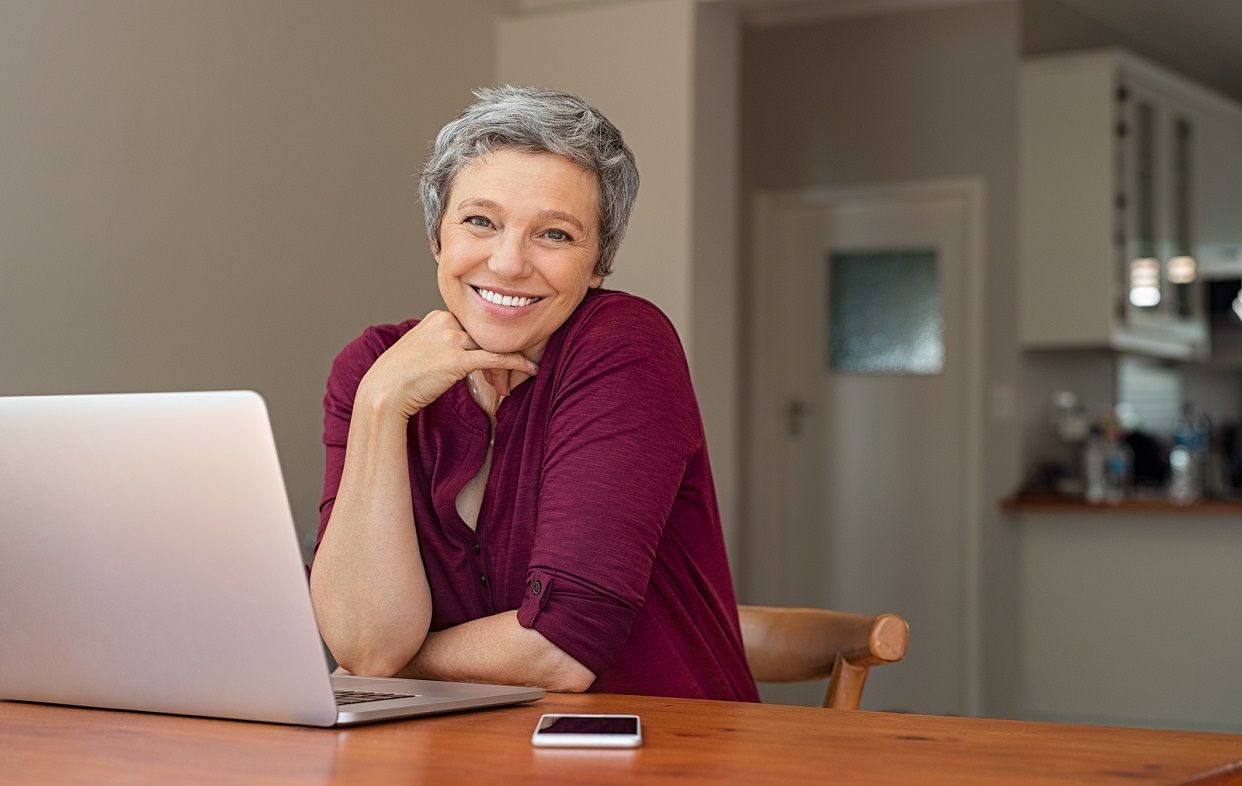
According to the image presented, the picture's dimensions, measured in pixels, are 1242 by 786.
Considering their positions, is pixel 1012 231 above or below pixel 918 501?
above

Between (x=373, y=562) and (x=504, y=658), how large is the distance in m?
0.18

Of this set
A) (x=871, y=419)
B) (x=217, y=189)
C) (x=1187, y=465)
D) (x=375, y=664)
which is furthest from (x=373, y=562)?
(x=1187, y=465)

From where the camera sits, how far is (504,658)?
129cm

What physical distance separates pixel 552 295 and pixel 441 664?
1.34 ft

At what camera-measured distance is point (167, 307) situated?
3.26m

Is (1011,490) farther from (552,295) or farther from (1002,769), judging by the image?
(1002,769)

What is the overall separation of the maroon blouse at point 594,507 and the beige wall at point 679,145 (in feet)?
8.57

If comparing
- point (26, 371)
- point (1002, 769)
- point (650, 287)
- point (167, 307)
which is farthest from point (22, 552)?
point (650, 287)

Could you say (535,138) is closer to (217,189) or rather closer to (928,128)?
(217,189)

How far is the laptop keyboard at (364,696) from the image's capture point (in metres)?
1.11

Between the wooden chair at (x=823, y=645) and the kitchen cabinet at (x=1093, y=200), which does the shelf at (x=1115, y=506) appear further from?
the wooden chair at (x=823, y=645)

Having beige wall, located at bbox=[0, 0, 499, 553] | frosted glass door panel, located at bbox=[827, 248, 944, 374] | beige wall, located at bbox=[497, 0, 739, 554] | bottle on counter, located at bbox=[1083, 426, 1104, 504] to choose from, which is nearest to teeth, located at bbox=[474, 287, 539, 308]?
beige wall, located at bbox=[0, 0, 499, 553]

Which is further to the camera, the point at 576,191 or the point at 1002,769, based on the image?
the point at 576,191

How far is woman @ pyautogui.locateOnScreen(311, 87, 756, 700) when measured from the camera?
131 centimetres
